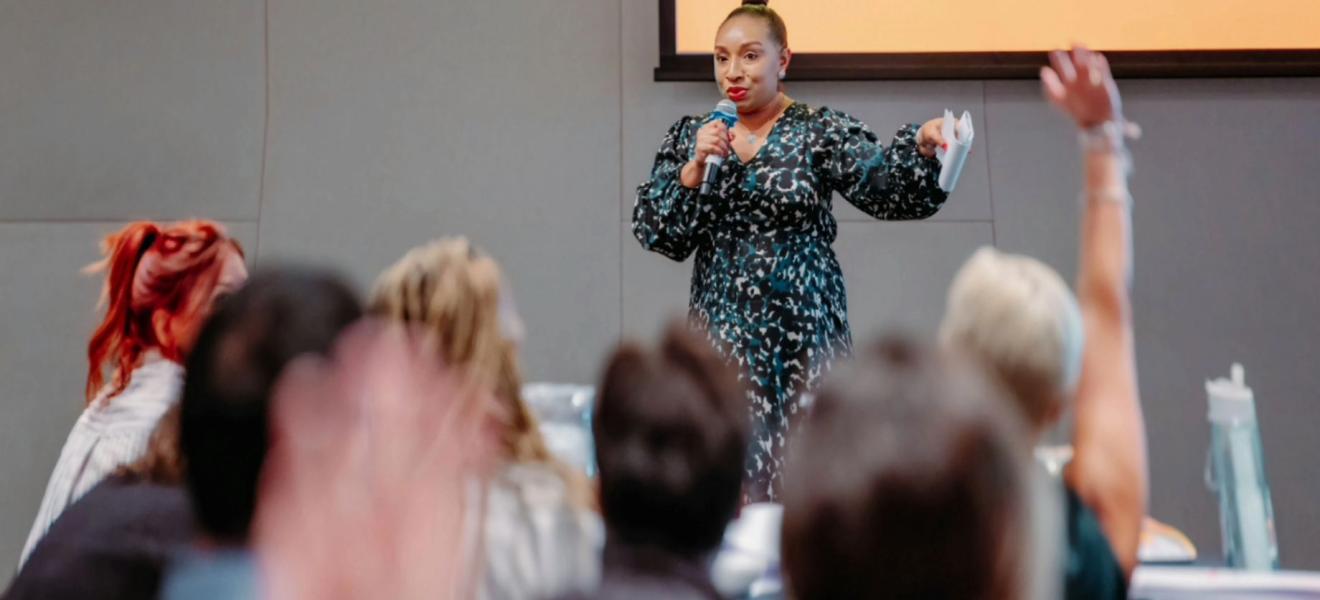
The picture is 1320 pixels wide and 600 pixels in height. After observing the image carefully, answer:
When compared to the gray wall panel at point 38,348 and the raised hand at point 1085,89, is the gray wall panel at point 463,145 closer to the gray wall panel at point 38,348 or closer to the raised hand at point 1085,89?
the gray wall panel at point 38,348

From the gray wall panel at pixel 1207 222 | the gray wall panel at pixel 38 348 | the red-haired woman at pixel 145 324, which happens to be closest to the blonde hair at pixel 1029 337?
the red-haired woman at pixel 145 324

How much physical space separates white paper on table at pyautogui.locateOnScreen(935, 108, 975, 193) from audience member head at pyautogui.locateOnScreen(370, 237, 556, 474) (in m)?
1.23

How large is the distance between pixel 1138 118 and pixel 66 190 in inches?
141

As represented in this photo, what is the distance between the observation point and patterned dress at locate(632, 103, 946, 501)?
7.41 ft

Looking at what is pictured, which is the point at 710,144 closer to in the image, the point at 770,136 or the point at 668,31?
the point at 770,136

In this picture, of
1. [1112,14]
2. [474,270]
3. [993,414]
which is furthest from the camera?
[1112,14]

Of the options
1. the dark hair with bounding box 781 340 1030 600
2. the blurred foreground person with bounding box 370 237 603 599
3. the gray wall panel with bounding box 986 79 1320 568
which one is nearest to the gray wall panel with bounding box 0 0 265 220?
the gray wall panel with bounding box 986 79 1320 568

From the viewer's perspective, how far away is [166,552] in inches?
37.5

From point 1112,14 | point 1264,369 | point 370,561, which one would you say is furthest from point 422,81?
point 370,561

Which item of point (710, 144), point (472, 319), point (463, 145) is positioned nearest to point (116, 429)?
point (472, 319)

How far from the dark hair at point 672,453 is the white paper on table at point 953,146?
1391 millimetres

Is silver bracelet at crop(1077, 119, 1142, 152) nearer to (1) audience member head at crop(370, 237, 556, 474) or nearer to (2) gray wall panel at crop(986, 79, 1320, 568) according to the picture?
(1) audience member head at crop(370, 237, 556, 474)

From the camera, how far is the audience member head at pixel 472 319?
1.13m

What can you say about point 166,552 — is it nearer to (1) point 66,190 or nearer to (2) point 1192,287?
(1) point 66,190
